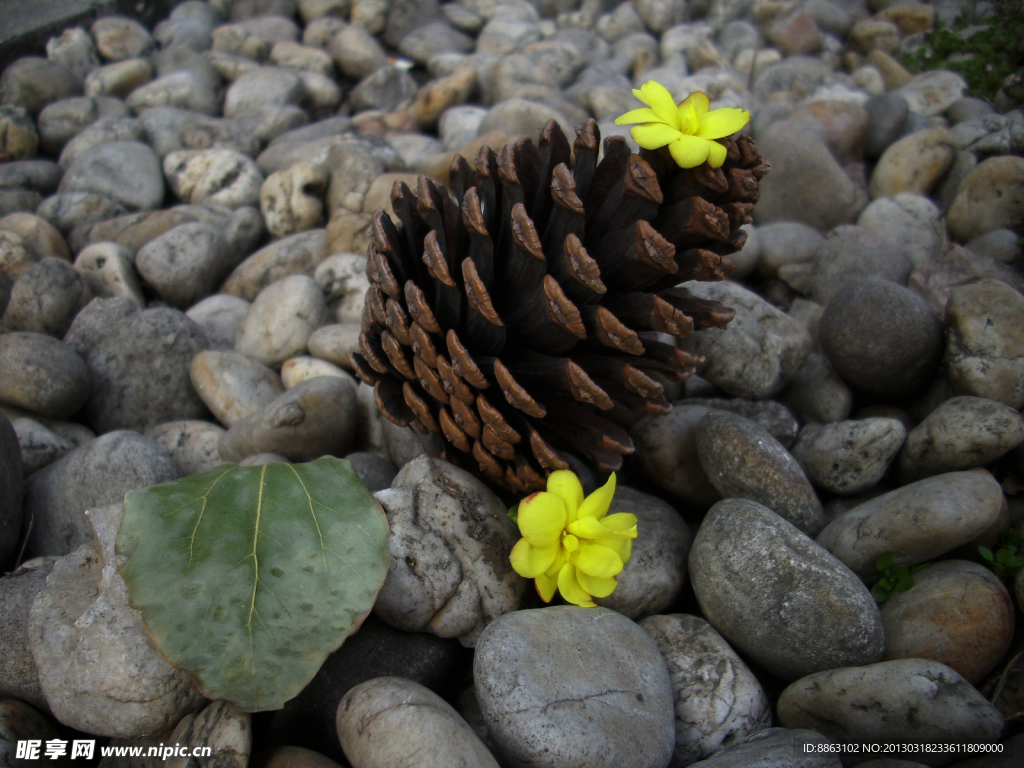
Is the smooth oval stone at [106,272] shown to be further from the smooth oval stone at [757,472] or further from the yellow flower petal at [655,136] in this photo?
the smooth oval stone at [757,472]

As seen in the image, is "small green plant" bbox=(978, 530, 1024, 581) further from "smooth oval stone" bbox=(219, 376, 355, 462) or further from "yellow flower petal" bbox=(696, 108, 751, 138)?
"smooth oval stone" bbox=(219, 376, 355, 462)

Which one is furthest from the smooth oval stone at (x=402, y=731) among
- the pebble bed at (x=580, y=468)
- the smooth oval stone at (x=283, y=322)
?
the smooth oval stone at (x=283, y=322)

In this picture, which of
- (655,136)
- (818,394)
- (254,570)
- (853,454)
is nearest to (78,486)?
(254,570)

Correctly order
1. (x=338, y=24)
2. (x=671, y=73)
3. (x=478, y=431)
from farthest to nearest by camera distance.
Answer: (x=338, y=24) < (x=671, y=73) < (x=478, y=431)

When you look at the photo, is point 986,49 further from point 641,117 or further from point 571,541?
point 571,541

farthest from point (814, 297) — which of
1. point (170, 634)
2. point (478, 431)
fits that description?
point (170, 634)

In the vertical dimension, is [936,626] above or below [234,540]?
below

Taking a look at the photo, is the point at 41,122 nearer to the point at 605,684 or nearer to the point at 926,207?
the point at 605,684
